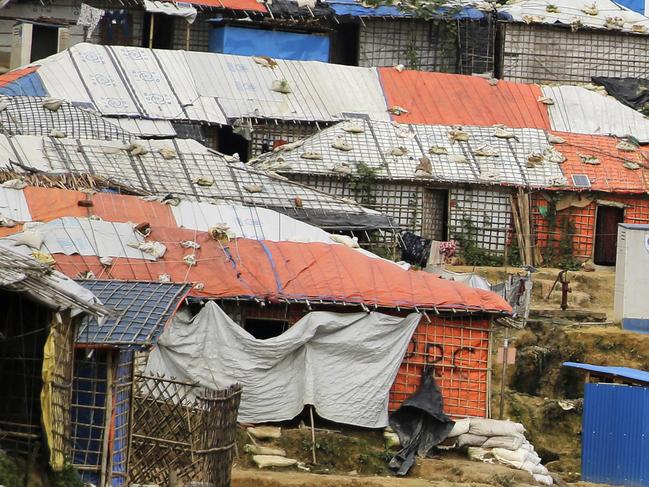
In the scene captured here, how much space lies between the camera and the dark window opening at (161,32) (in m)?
38.7

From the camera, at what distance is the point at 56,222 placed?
23969 millimetres

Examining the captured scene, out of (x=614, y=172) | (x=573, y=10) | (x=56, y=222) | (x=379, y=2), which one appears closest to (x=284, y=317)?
(x=56, y=222)

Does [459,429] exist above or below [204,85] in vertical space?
below

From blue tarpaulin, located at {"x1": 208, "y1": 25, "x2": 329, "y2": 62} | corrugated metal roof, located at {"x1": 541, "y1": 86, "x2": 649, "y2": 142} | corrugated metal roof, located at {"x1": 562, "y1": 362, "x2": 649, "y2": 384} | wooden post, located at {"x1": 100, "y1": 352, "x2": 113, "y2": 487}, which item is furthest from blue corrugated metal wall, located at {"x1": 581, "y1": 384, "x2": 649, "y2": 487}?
blue tarpaulin, located at {"x1": 208, "y1": 25, "x2": 329, "y2": 62}

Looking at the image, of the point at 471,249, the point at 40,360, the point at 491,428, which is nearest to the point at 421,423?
the point at 491,428

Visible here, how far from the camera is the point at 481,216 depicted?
34406 millimetres

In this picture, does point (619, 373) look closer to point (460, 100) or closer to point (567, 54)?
point (460, 100)

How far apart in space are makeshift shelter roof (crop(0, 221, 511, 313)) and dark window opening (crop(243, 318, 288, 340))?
84cm

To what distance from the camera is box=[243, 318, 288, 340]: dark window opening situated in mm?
25453

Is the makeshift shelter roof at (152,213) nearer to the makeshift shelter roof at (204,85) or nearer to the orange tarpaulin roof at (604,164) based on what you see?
the makeshift shelter roof at (204,85)

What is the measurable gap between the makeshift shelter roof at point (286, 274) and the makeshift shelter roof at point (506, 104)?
10931mm

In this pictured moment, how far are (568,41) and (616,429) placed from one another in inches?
679

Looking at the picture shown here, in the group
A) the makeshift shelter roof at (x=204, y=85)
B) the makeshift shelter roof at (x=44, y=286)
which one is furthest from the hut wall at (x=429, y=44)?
the makeshift shelter roof at (x=44, y=286)

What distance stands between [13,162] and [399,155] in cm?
886
